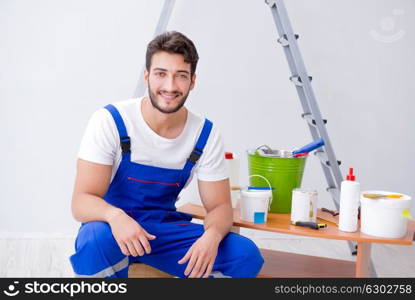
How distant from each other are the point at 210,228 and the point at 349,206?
67cm

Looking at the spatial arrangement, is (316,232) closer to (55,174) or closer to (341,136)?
(341,136)

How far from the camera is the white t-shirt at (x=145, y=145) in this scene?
244cm

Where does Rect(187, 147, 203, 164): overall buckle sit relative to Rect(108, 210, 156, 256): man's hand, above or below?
above

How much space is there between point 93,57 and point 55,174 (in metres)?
0.95

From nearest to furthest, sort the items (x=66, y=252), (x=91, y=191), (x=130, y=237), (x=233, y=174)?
(x=130, y=237) < (x=91, y=191) < (x=233, y=174) < (x=66, y=252)

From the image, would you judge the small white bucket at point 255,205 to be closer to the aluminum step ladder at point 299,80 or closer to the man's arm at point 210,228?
the man's arm at point 210,228

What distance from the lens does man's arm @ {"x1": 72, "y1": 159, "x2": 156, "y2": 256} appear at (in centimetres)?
220

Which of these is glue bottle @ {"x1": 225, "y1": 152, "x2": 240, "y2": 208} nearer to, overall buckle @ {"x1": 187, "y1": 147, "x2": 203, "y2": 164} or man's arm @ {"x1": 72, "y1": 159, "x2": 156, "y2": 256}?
overall buckle @ {"x1": 187, "y1": 147, "x2": 203, "y2": 164}

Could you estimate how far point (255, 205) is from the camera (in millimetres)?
2682

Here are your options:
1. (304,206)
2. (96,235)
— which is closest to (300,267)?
(304,206)

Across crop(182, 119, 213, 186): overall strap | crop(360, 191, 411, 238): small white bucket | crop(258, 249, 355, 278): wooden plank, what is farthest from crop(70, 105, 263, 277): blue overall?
crop(360, 191, 411, 238): small white bucket

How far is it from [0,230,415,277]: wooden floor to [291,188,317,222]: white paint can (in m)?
0.43

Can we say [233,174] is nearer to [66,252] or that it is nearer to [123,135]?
[123,135]

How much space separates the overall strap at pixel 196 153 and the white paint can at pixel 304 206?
53 cm
